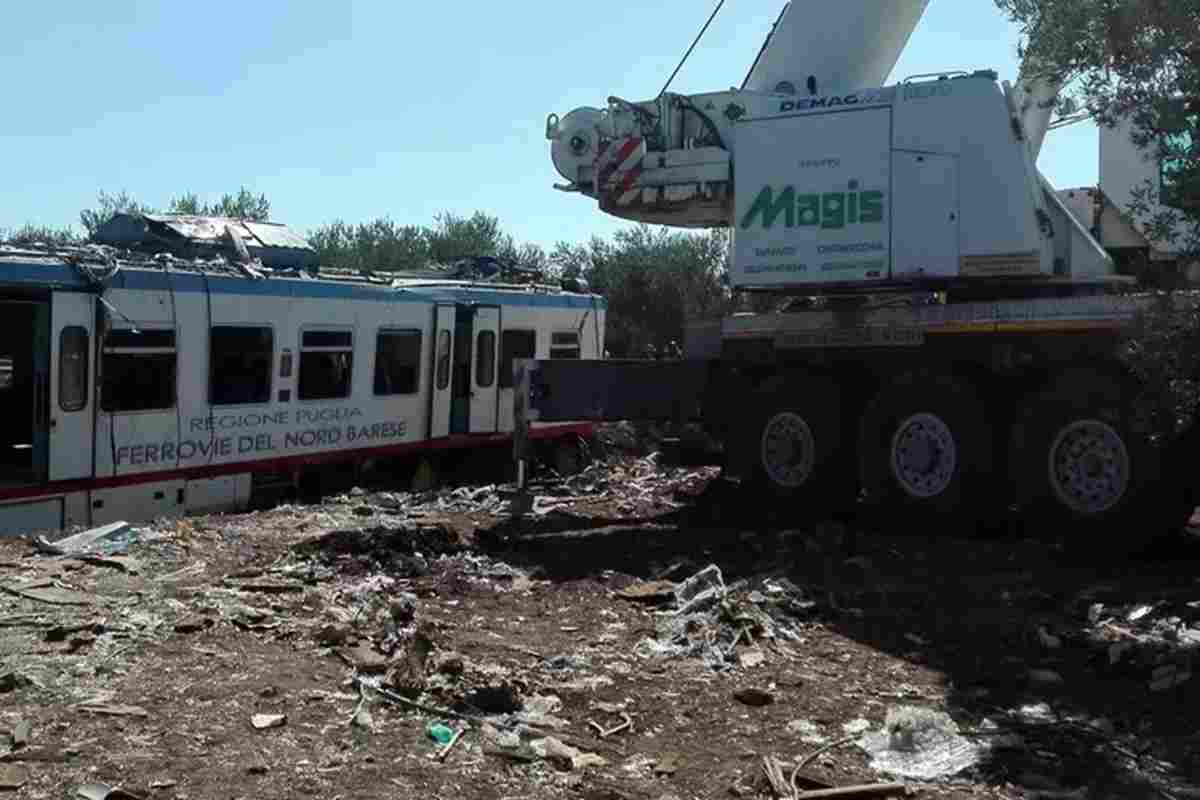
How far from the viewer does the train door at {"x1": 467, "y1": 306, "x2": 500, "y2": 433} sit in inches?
706

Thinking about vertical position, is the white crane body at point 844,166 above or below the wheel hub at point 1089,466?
above

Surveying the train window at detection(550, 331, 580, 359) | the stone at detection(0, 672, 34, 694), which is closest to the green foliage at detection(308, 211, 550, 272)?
the train window at detection(550, 331, 580, 359)

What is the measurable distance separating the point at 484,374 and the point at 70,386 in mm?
6575

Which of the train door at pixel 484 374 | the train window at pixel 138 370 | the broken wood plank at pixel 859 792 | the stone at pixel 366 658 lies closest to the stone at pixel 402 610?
the stone at pixel 366 658

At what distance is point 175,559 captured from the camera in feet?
30.7

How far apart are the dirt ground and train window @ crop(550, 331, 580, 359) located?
8.92 meters

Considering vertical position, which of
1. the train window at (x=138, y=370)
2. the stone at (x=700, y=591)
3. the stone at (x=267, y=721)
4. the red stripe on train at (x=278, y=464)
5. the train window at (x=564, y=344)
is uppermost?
the train window at (x=564, y=344)

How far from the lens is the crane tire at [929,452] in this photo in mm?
11258

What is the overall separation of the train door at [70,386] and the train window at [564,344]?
8239 mm

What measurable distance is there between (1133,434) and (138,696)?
7.15 metres

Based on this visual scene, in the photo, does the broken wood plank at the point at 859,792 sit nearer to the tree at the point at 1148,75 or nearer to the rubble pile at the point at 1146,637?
the rubble pile at the point at 1146,637

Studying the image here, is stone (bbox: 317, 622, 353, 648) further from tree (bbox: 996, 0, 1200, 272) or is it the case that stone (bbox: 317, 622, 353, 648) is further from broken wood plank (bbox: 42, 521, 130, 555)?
tree (bbox: 996, 0, 1200, 272)

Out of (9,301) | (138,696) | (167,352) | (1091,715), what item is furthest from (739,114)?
(138,696)

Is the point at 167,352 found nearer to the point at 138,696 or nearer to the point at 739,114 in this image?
the point at 739,114
